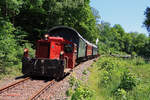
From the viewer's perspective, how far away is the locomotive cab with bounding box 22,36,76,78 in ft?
30.9

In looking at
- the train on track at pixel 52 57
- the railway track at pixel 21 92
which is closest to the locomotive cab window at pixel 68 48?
the train on track at pixel 52 57

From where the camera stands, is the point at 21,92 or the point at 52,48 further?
the point at 52,48

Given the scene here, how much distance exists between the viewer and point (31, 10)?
25047mm

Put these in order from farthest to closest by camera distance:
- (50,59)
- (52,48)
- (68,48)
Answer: (68,48), (52,48), (50,59)

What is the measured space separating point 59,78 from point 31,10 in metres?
17.3

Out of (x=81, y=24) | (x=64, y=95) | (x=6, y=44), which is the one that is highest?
(x=81, y=24)

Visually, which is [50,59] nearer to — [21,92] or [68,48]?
[68,48]

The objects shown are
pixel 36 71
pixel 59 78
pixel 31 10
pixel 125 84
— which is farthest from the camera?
pixel 31 10

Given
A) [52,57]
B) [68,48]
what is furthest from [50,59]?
[68,48]

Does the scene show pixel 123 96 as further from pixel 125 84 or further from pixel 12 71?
pixel 12 71

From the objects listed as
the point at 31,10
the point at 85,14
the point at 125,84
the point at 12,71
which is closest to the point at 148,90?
the point at 125,84

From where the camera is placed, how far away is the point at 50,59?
31.0 ft

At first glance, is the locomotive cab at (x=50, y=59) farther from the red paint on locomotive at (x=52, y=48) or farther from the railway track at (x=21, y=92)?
the railway track at (x=21, y=92)

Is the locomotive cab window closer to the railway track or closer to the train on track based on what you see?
the train on track
